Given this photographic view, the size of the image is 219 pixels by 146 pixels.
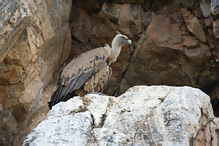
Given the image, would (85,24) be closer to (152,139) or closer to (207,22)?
(207,22)

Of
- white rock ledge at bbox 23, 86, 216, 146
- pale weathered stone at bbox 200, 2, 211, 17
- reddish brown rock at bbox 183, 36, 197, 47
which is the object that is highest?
pale weathered stone at bbox 200, 2, 211, 17

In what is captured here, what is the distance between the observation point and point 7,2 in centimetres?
483

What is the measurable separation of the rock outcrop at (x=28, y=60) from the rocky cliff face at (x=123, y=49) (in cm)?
1

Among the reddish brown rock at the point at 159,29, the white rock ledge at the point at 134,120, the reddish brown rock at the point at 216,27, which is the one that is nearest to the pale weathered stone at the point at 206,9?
the reddish brown rock at the point at 216,27

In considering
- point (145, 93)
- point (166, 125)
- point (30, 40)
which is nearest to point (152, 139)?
point (166, 125)

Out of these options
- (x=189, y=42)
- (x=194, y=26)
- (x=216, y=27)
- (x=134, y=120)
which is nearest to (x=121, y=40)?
(x=189, y=42)

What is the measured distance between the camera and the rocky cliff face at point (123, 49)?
602 cm

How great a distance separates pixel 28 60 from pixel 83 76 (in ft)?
2.76

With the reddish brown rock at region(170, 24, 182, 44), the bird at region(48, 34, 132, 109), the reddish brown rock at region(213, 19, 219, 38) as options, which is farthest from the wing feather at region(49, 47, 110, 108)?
the reddish brown rock at region(213, 19, 219, 38)

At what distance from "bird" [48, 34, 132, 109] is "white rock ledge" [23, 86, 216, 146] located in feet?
4.61

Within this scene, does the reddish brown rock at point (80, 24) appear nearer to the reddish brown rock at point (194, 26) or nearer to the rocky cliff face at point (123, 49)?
the rocky cliff face at point (123, 49)

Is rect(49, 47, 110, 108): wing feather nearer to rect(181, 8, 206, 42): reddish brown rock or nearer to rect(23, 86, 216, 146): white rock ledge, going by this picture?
rect(23, 86, 216, 146): white rock ledge

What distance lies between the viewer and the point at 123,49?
7848 mm

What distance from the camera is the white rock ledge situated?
11.7 feet
